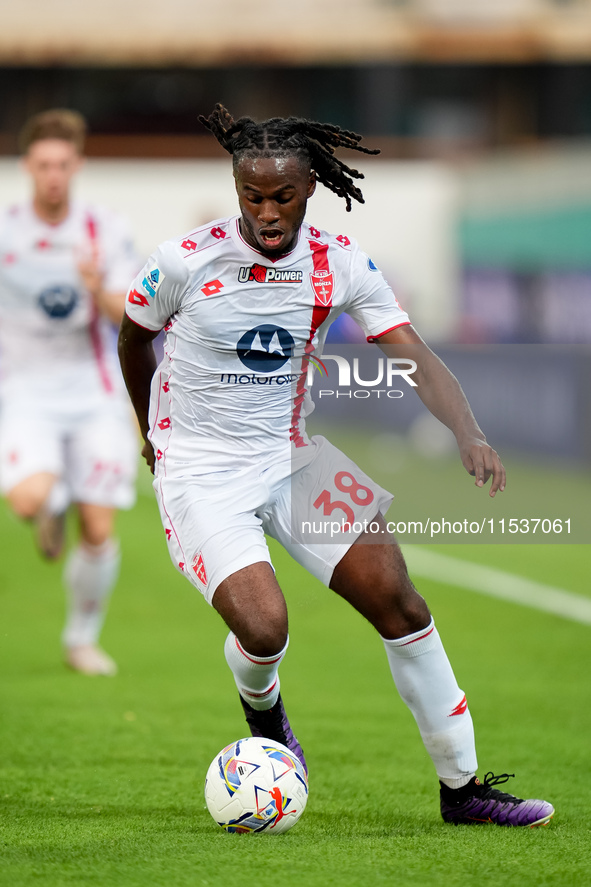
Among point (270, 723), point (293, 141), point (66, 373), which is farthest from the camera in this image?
point (66, 373)

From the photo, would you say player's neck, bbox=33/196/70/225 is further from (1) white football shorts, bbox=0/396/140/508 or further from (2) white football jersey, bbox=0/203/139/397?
(1) white football shorts, bbox=0/396/140/508

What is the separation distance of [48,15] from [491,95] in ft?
33.4

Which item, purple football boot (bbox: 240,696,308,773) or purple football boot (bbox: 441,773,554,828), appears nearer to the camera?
purple football boot (bbox: 441,773,554,828)

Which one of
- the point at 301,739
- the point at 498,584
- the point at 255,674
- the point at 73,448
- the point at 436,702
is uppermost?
the point at 73,448

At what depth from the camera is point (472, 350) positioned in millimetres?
15500

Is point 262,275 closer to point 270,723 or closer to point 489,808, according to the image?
point 270,723

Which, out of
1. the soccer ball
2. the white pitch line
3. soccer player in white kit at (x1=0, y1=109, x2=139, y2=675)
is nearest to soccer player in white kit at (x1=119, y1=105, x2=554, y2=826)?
the soccer ball

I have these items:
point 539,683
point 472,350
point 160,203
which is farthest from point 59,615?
point 160,203

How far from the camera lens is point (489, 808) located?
4.39 metres

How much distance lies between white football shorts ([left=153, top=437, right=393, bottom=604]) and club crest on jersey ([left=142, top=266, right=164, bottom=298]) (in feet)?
1.95

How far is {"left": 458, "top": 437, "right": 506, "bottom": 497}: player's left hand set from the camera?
4098 mm

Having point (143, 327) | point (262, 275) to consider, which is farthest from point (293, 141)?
point (143, 327)

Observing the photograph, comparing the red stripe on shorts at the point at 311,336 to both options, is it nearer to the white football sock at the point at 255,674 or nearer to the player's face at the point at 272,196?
the player's face at the point at 272,196

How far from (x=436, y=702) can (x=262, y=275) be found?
1.44 m
